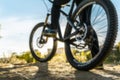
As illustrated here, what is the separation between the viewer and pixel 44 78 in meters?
6.77

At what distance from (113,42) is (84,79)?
2.16ft

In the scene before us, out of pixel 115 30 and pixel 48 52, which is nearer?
pixel 115 30

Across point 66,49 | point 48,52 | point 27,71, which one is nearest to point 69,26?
point 66,49

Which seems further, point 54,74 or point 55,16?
point 55,16

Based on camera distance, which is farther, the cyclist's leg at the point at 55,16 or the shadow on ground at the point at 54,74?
the cyclist's leg at the point at 55,16

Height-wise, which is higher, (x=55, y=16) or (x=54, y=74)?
(x=55, y=16)

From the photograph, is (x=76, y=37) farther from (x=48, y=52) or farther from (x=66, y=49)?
(x=48, y=52)

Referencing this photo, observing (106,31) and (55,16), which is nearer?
(106,31)

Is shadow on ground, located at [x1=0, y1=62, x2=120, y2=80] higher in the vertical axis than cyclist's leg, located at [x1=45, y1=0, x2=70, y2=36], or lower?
lower

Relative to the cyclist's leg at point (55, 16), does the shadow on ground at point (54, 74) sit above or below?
below

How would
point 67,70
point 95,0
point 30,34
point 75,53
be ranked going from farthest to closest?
point 30,34 → point 75,53 → point 67,70 → point 95,0

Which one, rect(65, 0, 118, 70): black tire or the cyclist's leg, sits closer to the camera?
rect(65, 0, 118, 70): black tire

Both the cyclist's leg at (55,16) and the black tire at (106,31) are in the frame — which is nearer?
the black tire at (106,31)

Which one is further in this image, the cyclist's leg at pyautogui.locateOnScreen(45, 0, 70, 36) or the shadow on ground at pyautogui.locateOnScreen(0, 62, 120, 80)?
the cyclist's leg at pyautogui.locateOnScreen(45, 0, 70, 36)
